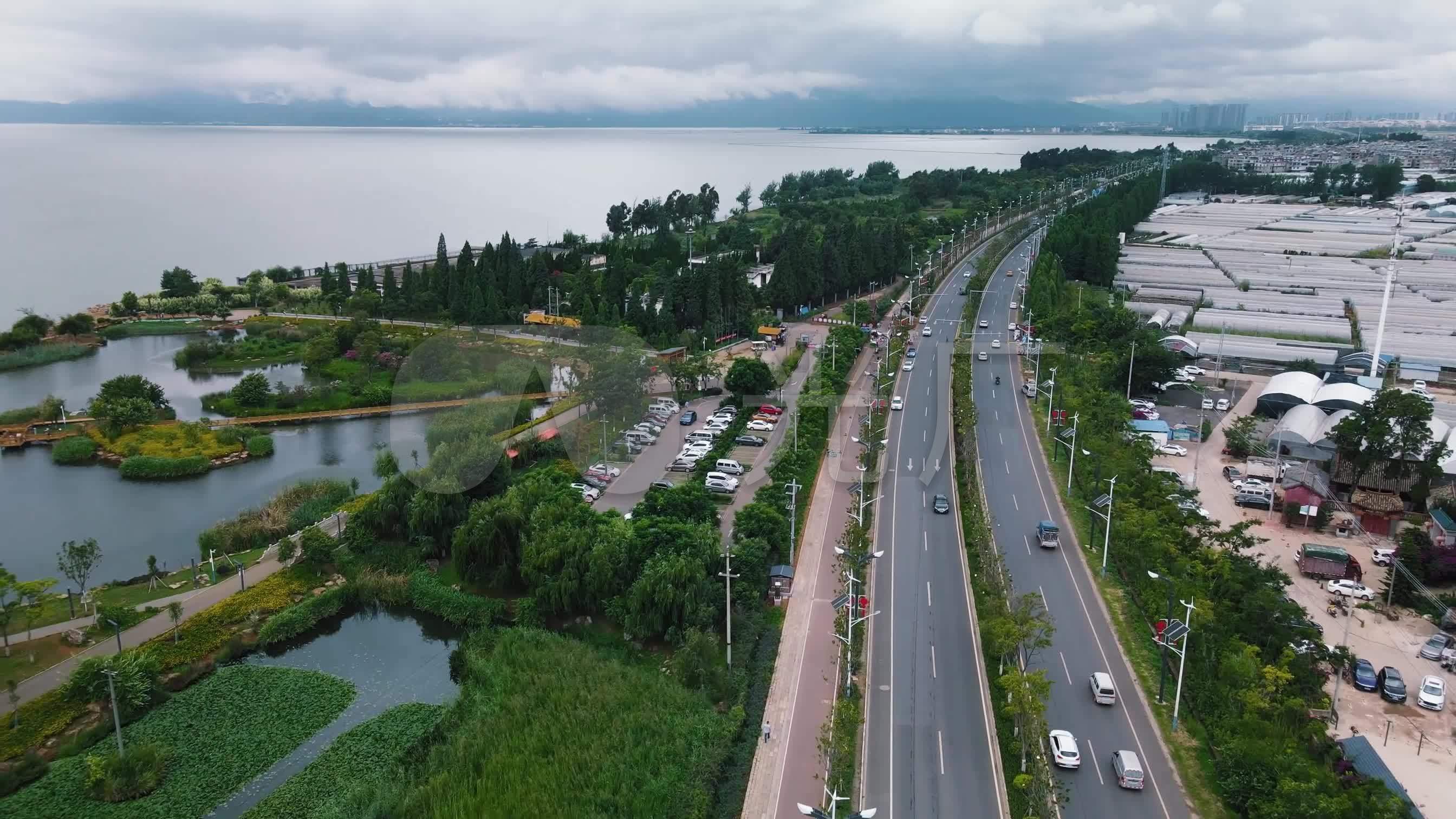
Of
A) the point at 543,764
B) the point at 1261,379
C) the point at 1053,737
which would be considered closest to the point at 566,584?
the point at 543,764

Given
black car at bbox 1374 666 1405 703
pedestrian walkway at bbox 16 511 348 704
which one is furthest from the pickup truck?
pedestrian walkway at bbox 16 511 348 704

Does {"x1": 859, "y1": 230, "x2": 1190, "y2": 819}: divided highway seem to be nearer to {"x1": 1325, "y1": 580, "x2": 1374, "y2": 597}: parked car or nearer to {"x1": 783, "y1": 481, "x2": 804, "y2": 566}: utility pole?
{"x1": 783, "y1": 481, "x2": 804, "y2": 566}: utility pole

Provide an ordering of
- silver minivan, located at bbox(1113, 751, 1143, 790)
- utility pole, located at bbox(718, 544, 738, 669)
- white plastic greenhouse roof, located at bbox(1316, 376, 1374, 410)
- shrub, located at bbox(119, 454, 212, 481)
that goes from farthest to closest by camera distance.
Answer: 1. white plastic greenhouse roof, located at bbox(1316, 376, 1374, 410)
2. shrub, located at bbox(119, 454, 212, 481)
3. utility pole, located at bbox(718, 544, 738, 669)
4. silver minivan, located at bbox(1113, 751, 1143, 790)

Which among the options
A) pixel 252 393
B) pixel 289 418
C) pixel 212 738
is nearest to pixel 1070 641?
pixel 212 738

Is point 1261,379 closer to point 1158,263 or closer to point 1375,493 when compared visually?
point 1375,493

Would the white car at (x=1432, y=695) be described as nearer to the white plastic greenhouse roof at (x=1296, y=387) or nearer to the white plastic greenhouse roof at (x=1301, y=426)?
the white plastic greenhouse roof at (x=1301, y=426)

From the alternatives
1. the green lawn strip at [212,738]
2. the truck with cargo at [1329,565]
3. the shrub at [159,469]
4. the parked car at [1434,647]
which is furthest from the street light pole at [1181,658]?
the shrub at [159,469]
